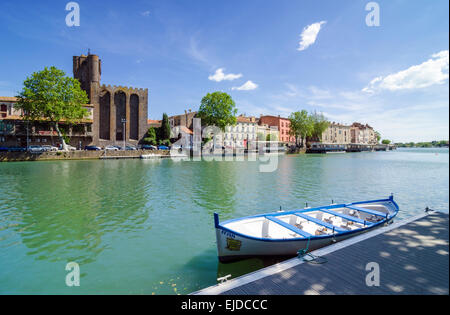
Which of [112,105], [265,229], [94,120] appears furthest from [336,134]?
[265,229]

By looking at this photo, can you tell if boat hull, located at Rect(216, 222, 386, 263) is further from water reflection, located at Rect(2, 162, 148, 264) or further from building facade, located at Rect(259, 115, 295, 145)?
building facade, located at Rect(259, 115, 295, 145)

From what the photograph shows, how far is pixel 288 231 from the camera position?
33.7 feet

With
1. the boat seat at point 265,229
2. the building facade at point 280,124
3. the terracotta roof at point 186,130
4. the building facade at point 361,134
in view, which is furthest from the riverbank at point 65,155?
the building facade at point 361,134

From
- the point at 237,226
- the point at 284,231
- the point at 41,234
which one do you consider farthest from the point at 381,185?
the point at 41,234

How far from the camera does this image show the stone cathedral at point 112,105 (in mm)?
71188

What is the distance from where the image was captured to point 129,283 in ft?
24.8

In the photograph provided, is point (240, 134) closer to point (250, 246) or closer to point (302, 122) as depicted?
point (302, 122)

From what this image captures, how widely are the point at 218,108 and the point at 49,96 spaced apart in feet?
141

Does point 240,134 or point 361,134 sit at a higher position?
point 361,134

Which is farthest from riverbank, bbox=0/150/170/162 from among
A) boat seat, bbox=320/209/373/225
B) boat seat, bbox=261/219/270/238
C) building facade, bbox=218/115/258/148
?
boat seat, bbox=320/209/373/225

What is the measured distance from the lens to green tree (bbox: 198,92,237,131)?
74.2m

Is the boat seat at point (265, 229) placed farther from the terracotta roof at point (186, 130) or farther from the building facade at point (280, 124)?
the building facade at point (280, 124)
